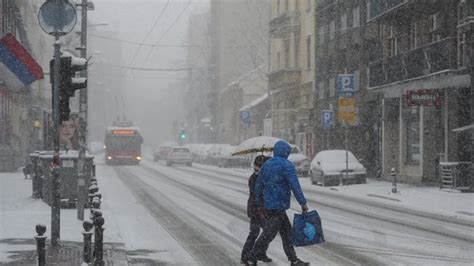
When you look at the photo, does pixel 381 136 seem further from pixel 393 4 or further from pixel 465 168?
pixel 465 168

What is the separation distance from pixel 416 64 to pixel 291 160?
11658 mm

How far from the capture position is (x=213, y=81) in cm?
9900

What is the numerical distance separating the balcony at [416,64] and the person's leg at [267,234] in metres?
20.3

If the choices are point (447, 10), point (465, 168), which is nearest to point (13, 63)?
point (465, 168)

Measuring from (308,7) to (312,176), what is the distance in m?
21.4

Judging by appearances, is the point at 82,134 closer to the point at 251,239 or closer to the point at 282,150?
the point at 251,239

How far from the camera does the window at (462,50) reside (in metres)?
28.8

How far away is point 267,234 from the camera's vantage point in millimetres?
10414

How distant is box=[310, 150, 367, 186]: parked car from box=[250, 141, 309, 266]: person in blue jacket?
80.5 feet

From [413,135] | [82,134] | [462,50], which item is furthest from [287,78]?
[82,134]

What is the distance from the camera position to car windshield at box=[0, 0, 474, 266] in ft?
37.7

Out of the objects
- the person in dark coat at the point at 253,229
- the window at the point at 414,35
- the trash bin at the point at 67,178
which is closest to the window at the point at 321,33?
the window at the point at 414,35

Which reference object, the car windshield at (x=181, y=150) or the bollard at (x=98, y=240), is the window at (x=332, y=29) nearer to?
the car windshield at (x=181, y=150)

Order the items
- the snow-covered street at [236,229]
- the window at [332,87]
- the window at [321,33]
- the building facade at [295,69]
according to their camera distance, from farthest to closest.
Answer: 1. the building facade at [295,69]
2. the window at [321,33]
3. the window at [332,87]
4. the snow-covered street at [236,229]
